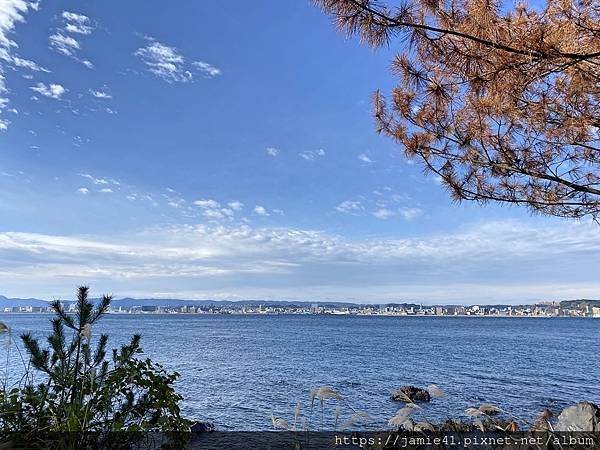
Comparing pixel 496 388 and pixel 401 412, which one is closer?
pixel 401 412

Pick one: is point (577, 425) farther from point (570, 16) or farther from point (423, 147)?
point (423, 147)

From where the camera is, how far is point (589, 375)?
26.2m

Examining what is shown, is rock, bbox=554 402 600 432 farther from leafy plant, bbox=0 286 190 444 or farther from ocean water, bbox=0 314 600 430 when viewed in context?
ocean water, bbox=0 314 600 430

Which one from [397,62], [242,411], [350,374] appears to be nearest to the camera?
[397,62]

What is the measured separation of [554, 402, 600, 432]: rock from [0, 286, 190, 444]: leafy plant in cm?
286

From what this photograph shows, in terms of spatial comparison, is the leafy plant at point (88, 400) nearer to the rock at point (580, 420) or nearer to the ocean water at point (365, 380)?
the rock at point (580, 420)

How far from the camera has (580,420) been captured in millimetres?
3232

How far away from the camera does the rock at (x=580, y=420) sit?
125 inches

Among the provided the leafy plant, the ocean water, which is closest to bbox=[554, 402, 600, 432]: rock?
the leafy plant

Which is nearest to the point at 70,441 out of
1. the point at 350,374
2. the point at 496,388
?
the point at 496,388

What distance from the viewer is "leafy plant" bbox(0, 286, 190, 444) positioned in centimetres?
345

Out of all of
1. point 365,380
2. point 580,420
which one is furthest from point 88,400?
point 365,380

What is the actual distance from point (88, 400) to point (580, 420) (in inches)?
140

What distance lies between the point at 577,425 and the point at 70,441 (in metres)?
3.60
